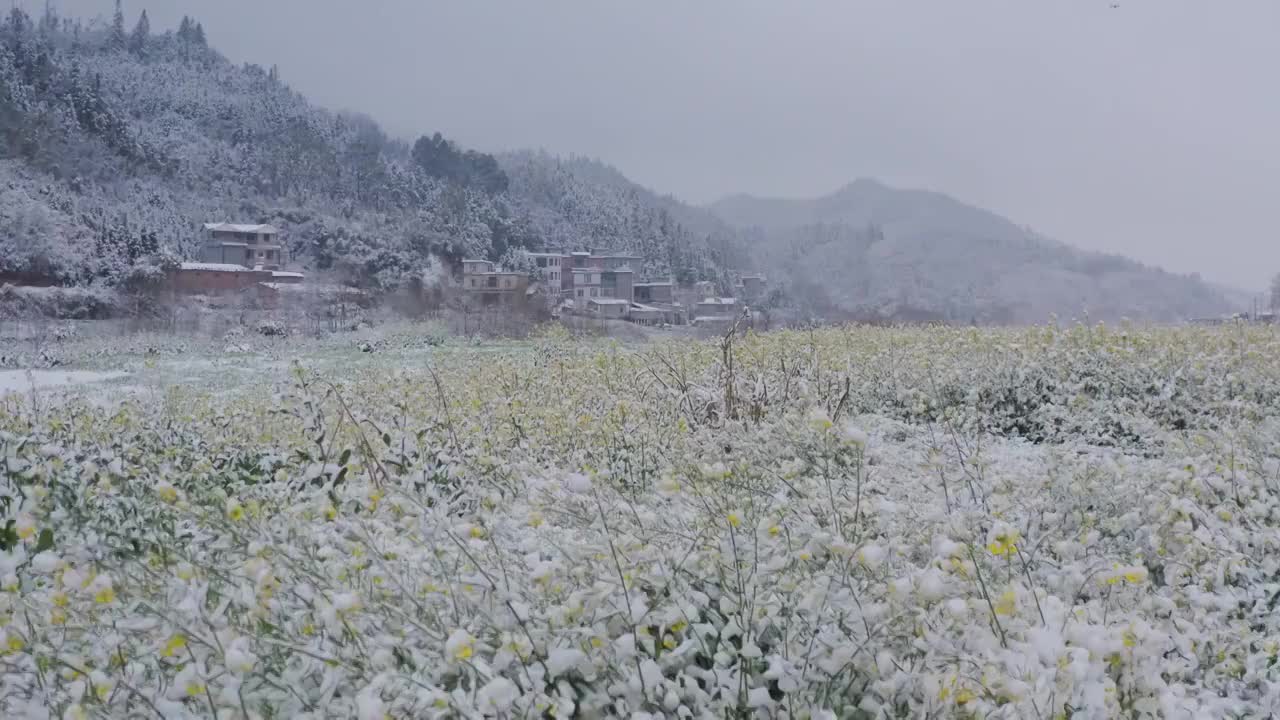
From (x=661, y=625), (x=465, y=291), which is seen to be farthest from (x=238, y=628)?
(x=465, y=291)

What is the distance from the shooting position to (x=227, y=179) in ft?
65.8

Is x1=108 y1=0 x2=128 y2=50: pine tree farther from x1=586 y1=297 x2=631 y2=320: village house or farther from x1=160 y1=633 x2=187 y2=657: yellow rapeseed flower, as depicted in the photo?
x1=160 y1=633 x2=187 y2=657: yellow rapeseed flower

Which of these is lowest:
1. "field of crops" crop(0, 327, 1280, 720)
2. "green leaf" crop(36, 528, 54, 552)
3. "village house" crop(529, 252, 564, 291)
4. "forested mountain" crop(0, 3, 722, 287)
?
"green leaf" crop(36, 528, 54, 552)

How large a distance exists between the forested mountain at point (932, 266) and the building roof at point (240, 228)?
11.3m

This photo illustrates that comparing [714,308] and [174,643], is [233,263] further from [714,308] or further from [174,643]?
[174,643]

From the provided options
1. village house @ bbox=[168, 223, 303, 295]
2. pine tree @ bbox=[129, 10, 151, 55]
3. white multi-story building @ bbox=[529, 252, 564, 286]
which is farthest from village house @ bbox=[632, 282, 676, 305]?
pine tree @ bbox=[129, 10, 151, 55]

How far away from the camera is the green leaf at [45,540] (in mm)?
2322

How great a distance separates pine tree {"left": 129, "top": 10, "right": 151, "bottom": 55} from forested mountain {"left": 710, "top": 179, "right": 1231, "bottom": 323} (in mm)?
14327

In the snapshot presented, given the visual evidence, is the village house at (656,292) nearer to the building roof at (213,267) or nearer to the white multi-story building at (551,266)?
the white multi-story building at (551,266)

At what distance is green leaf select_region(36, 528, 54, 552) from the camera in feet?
7.62

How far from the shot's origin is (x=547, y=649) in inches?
58.6

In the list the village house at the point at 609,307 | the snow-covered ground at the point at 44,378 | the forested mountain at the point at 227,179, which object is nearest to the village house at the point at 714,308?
the village house at the point at 609,307

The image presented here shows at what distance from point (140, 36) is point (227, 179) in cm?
360

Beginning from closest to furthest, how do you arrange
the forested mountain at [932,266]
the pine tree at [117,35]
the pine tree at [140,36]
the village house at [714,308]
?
the forested mountain at [932,266] < the village house at [714,308] < the pine tree at [140,36] < the pine tree at [117,35]
